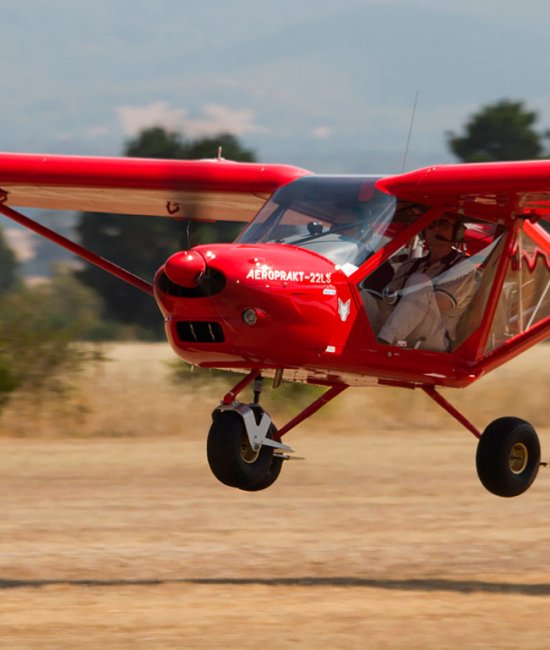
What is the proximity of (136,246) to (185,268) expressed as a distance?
44648 mm

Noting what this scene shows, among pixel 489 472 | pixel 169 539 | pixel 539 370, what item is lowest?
pixel 539 370

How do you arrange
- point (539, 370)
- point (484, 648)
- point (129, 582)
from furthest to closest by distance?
point (539, 370), point (129, 582), point (484, 648)

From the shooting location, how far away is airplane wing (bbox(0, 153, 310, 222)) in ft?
42.2

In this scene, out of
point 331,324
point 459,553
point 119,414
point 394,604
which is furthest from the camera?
point 119,414

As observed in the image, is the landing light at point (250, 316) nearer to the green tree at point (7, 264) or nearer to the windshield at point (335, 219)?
the windshield at point (335, 219)

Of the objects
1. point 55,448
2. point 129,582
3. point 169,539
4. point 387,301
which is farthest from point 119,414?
point 387,301

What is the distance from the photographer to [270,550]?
559 inches

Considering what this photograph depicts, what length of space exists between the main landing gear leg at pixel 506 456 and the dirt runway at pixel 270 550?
926 mm

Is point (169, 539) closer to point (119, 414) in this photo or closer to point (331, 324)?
point (331, 324)

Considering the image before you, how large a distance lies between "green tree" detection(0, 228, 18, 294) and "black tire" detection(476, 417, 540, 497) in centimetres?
6203

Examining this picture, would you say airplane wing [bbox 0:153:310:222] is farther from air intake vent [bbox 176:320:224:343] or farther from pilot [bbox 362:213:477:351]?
air intake vent [bbox 176:320:224:343]

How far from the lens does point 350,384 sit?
1149 cm

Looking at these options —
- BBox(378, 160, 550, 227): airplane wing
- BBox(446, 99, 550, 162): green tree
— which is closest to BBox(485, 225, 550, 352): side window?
BBox(378, 160, 550, 227): airplane wing

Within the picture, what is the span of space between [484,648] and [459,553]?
187 inches
